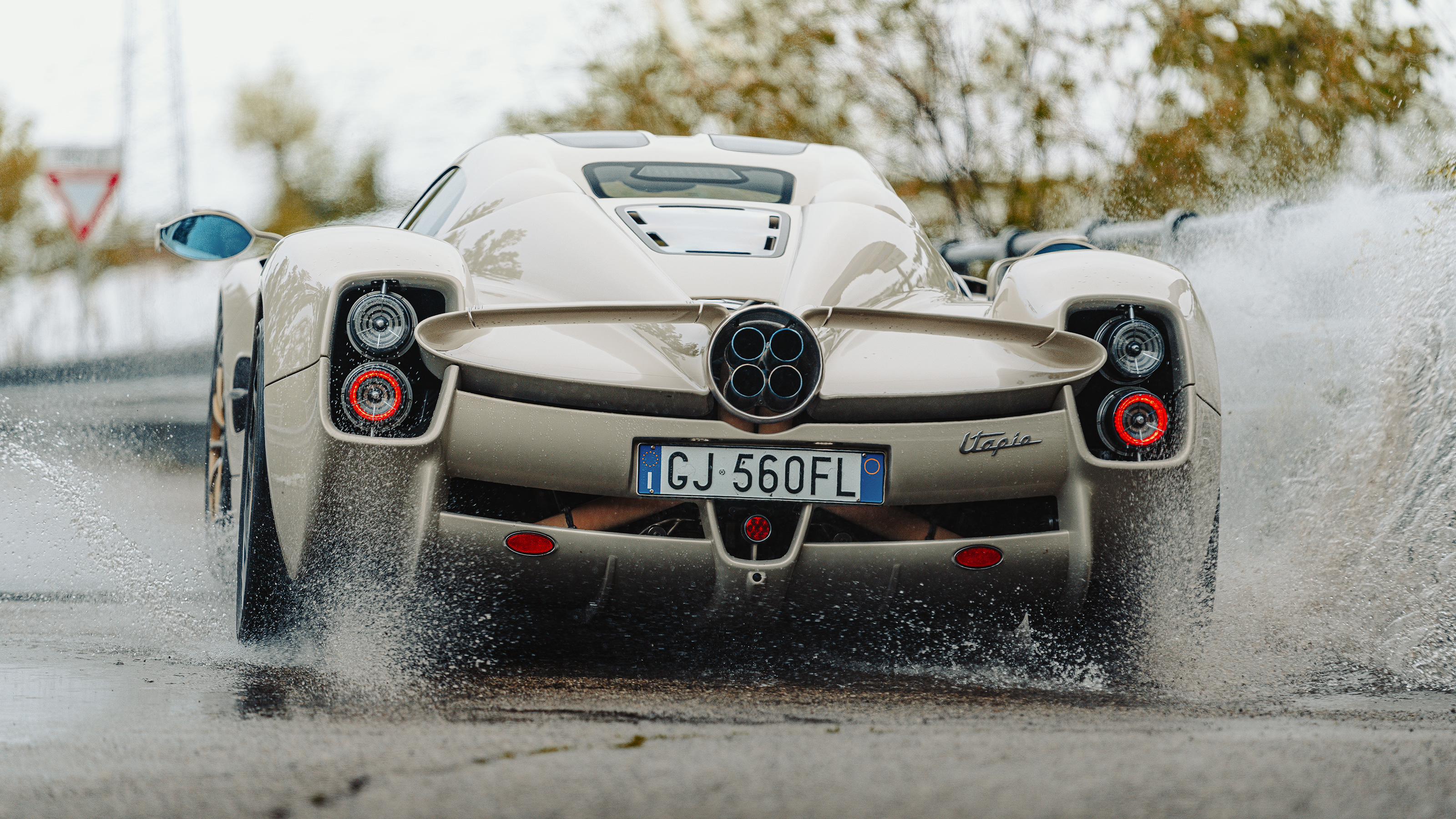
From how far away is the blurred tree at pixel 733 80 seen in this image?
17.2 meters

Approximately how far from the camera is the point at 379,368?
3.28 meters

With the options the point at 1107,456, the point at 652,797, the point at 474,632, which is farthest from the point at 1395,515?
the point at 652,797

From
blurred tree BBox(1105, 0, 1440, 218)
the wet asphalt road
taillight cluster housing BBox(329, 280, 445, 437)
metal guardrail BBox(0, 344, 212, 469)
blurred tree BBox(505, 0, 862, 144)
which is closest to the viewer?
the wet asphalt road

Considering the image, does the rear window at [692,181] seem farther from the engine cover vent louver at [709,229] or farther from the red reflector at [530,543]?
the red reflector at [530,543]

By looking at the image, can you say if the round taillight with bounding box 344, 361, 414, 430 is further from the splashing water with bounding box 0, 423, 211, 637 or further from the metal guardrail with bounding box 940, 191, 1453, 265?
the metal guardrail with bounding box 940, 191, 1453, 265

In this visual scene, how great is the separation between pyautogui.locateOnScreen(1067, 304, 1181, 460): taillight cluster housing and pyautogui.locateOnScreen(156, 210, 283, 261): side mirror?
97.3 inches

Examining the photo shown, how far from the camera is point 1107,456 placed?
337cm

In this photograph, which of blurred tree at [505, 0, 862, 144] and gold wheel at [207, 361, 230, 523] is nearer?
gold wheel at [207, 361, 230, 523]

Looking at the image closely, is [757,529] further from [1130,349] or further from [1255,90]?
[1255,90]

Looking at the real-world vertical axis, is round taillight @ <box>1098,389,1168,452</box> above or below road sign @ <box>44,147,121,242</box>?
above

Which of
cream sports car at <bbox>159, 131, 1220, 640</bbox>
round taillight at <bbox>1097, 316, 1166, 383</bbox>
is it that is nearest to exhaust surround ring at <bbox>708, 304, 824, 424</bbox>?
cream sports car at <bbox>159, 131, 1220, 640</bbox>

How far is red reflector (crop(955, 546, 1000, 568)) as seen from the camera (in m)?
3.31

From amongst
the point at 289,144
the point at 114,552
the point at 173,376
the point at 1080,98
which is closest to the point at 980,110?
the point at 1080,98

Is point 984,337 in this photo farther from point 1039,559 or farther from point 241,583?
point 241,583
